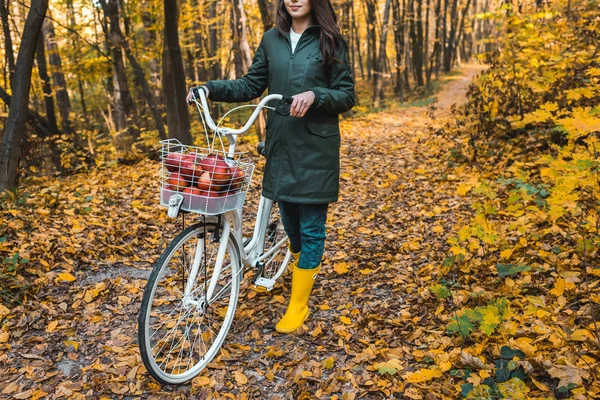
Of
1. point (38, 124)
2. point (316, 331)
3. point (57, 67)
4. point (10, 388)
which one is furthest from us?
point (57, 67)

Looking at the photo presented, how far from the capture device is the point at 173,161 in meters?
2.22

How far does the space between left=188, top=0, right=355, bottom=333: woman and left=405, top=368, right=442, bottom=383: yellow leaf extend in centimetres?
115

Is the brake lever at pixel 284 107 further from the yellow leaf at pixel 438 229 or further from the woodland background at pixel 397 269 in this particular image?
the yellow leaf at pixel 438 229

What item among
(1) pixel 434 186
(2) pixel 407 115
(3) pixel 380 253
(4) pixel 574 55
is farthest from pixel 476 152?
(2) pixel 407 115

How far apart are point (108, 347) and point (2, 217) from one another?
2.40 meters

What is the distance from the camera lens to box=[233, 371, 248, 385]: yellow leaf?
2621 mm

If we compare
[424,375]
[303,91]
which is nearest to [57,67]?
[303,91]

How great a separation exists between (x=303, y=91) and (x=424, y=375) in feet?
5.93

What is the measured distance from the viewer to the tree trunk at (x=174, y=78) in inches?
279

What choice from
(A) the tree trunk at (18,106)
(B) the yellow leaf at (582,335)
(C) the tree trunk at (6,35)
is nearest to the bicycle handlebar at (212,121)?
(B) the yellow leaf at (582,335)

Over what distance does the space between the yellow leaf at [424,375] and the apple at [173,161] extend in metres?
1.74

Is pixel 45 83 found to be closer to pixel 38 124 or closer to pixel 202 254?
pixel 38 124

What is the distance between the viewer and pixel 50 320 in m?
3.20

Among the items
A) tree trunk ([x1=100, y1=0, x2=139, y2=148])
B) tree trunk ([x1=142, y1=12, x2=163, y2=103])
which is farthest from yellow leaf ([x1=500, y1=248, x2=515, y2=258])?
tree trunk ([x1=142, y1=12, x2=163, y2=103])
